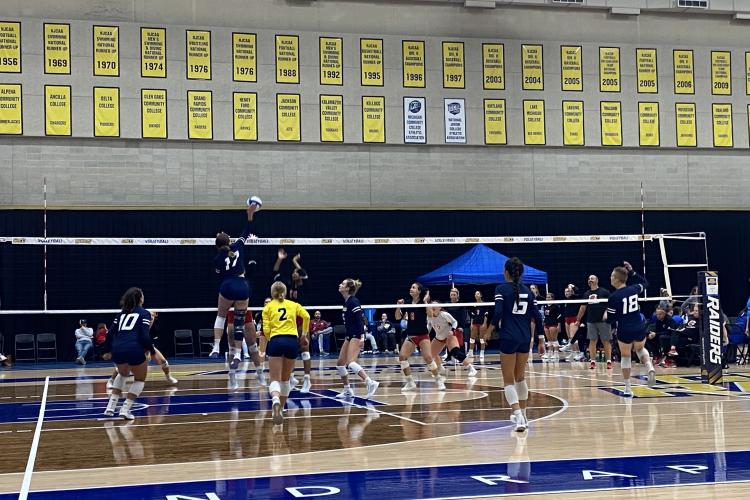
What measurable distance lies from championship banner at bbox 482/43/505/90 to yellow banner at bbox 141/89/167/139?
9931mm

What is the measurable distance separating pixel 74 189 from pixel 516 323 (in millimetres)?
18997

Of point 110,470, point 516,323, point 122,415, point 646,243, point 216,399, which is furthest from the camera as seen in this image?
point 646,243

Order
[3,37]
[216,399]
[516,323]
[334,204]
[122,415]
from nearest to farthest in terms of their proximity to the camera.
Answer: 1. [516,323]
2. [122,415]
3. [216,399]
4. [3,37]
5. [334,204]

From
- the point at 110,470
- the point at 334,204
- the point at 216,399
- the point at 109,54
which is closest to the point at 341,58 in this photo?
the point at 334,204

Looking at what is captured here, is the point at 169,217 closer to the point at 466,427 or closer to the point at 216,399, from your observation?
the point at 216,399

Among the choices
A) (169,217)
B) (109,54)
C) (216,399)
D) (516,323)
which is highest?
(109,54)

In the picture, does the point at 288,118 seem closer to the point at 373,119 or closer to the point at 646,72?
the point at 373,119

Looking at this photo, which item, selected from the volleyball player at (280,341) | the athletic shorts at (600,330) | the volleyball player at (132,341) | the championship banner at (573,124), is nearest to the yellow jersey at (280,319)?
the volleyball player at (280,341)

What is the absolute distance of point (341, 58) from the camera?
28.8m

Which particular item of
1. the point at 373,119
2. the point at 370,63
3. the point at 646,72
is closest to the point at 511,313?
the point at 373,119

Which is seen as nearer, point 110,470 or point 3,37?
point 110,470

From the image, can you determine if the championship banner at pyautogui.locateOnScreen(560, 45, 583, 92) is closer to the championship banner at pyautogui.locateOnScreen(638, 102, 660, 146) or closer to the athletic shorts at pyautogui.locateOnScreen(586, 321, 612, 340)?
the championship banner at pyautogui.locateOnScreen(638, 102, 660, 146)

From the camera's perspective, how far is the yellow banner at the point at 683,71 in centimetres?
3109

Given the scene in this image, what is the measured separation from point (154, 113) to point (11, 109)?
12.7 feet
